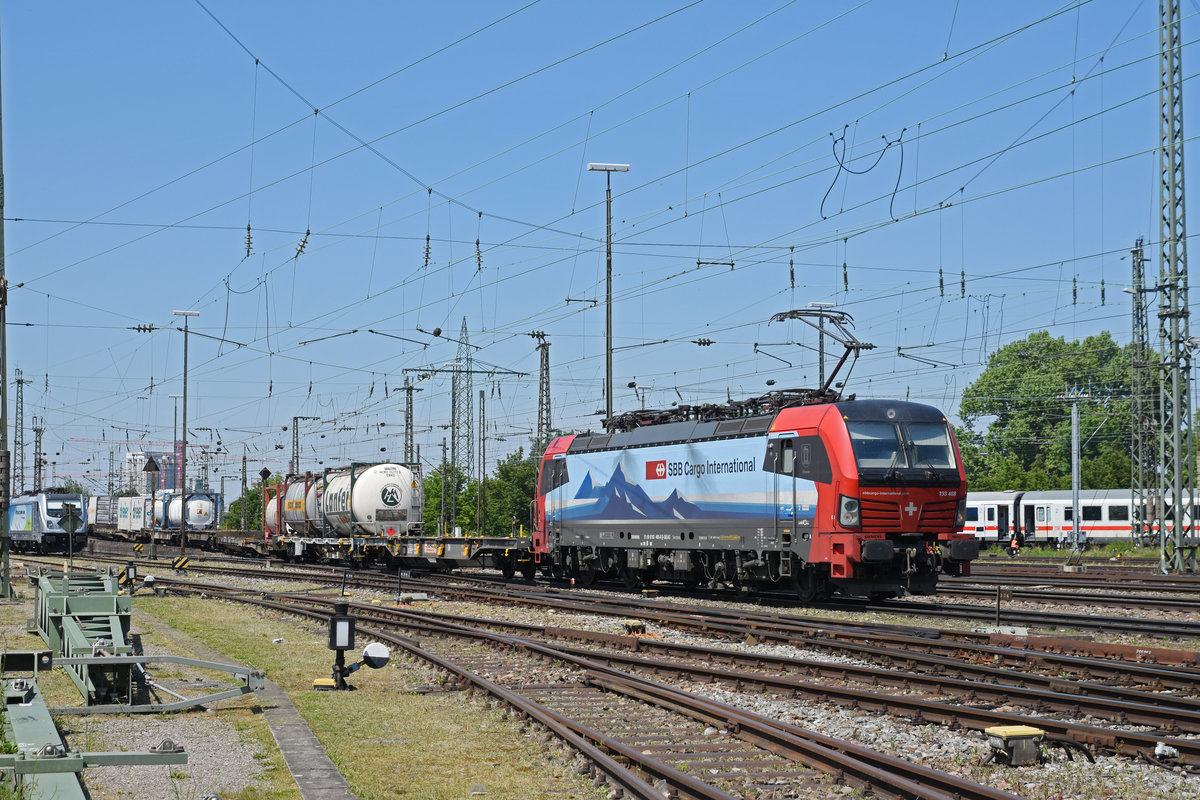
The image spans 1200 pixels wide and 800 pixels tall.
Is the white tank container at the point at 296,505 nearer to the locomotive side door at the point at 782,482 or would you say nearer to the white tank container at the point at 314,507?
the white tank container at the point at 314,507

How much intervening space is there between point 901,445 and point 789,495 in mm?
2379

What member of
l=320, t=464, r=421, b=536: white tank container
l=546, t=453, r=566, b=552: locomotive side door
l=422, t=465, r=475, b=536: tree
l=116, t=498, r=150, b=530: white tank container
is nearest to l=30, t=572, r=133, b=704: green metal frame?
l=546, t=453, r=566, b=552: locomotive side door

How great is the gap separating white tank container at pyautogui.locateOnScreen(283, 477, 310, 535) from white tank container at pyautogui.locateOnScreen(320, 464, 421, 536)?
19.3 feet

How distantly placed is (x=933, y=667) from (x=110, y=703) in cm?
928

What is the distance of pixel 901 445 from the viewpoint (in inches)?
906

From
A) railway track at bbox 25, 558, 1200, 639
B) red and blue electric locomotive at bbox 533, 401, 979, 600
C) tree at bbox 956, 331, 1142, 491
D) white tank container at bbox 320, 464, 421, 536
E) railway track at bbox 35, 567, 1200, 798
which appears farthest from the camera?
tree at bbox 956, 331, 1142, 491

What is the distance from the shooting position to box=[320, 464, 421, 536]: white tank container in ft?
132

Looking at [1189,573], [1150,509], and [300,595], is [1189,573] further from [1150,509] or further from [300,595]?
[300,595]

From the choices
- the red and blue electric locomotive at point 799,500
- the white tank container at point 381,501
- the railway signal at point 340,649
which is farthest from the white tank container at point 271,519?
the railway signal at point 340,649

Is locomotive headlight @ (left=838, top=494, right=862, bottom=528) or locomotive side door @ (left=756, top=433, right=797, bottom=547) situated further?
locomotive side door @ (left=756, top=433, right=797, bottom=547)

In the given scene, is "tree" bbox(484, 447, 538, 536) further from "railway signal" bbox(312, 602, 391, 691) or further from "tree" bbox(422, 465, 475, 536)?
"railway signal" bbox(312, 602, 391, 691)

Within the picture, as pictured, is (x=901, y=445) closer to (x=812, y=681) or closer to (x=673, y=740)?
(x=812, y=681)

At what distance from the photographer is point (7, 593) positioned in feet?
84.7

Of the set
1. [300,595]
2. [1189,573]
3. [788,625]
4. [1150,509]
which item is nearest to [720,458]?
[788,625]
